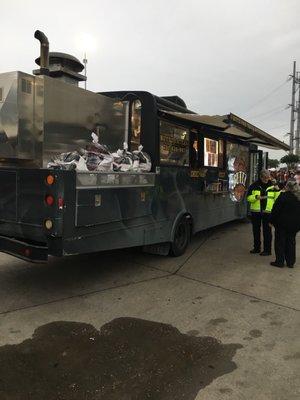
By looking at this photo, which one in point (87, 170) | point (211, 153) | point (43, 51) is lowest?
point (87, 170)

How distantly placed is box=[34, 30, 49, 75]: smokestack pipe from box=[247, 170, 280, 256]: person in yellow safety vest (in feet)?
14.4

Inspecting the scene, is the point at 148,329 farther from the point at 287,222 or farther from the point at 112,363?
the point at 287,222

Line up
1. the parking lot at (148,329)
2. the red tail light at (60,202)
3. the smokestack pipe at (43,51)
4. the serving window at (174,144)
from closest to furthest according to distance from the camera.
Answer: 1. the parking lot at (148,329)
2. the red tail light at (60,202)
3. the smokestack pipe at (43,51)
4. the serving window at (174,144)

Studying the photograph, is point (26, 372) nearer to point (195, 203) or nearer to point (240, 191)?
point (195, 203)

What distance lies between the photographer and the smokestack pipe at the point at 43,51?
529 centimetres

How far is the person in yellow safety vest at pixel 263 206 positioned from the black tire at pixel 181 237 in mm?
1312

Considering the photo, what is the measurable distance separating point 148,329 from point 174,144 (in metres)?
3.35

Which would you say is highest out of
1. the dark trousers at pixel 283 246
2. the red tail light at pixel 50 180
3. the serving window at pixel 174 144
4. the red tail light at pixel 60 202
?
the serving window at pixel 174 144

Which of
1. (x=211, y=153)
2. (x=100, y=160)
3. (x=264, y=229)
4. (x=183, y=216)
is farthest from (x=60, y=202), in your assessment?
(x=264, y=229)

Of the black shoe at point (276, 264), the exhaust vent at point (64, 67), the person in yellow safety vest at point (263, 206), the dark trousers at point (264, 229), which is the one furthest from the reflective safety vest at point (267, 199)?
the exhaust vent at point (64, 67)

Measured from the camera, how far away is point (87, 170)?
16.2ft

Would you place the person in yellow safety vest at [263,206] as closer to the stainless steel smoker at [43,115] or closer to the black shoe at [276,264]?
the black shoe at [276,264]

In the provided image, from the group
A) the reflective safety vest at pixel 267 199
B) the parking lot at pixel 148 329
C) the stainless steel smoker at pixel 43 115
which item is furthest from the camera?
the reflective safety vest at pixel 267 199

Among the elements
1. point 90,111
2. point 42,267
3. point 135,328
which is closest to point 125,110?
point 90,111
